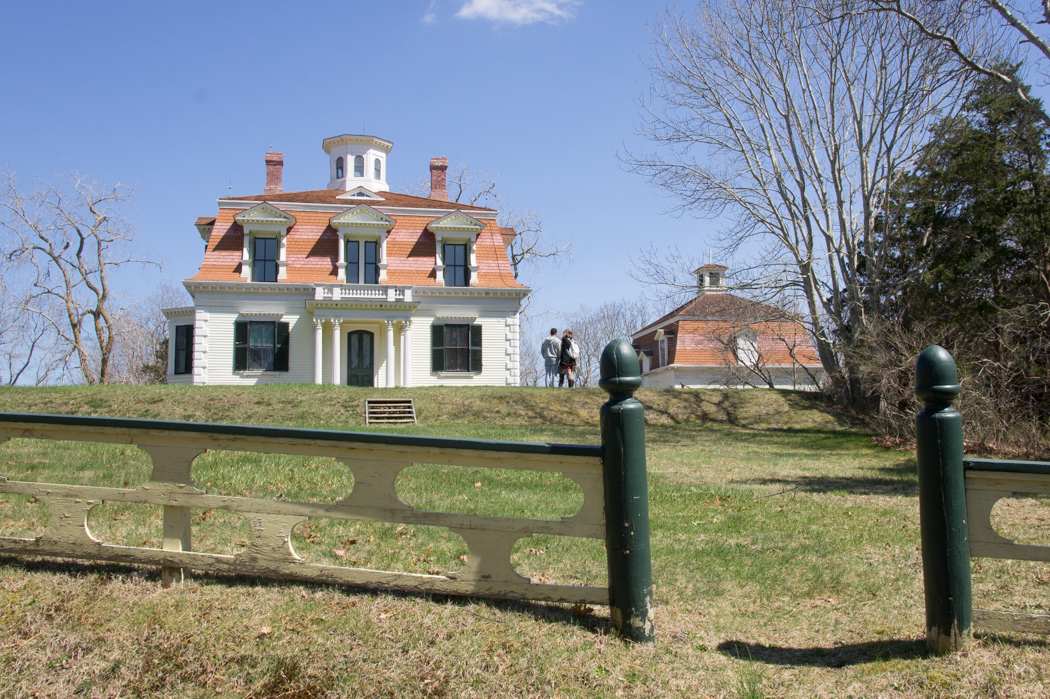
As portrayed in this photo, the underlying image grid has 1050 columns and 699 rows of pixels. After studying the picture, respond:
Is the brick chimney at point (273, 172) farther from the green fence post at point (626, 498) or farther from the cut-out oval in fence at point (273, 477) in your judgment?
the green fence post at point (626, 498)

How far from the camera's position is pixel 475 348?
2762cm

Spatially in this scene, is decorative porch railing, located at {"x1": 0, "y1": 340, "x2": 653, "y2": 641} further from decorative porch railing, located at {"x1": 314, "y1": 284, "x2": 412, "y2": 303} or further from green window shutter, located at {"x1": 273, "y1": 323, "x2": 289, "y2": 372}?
green window shutter, located at {"x1": 273, "y1": 323, "x2": 289, "y2": 372}

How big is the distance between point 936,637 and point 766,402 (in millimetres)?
19706

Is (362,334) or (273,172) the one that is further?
(273,172)

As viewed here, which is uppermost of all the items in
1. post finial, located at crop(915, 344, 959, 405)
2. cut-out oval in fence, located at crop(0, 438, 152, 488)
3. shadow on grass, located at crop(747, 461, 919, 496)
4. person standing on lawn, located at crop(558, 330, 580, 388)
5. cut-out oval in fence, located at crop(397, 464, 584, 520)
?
person standing on lawn, located at crop(558, 330, 580, 388)

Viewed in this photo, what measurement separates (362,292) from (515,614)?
23890mm

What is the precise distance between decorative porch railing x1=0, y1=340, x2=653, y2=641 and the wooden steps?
1355cm

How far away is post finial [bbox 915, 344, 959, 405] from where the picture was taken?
3260 mm

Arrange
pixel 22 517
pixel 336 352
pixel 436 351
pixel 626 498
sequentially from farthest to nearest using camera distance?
pixel 436 351, pixel 336 352, pixel 22 517, pixel 626 498

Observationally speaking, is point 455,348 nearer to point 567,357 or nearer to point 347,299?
point 347,299

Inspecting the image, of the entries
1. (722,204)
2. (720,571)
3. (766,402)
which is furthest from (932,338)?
(720,571)

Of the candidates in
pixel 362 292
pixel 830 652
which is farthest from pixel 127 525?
pixel 362 292

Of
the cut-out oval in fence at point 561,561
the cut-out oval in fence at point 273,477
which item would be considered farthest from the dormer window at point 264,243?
the cut-out oval in fence at point 561,561

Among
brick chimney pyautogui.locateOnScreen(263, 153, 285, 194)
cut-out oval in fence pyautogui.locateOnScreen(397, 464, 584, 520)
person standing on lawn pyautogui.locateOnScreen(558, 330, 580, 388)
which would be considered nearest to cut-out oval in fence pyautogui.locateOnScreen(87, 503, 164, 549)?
cut-out oval in fence pyautogui.locateOnScreen(397, 464, 584, 520)
